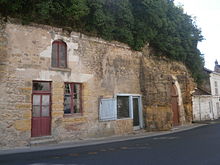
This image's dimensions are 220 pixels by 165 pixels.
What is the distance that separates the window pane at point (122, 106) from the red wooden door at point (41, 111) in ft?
15.1

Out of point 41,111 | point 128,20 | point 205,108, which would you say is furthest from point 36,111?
point 205,108

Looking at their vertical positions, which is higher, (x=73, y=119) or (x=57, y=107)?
(x=57, y=107)

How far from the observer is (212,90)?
86.0ft

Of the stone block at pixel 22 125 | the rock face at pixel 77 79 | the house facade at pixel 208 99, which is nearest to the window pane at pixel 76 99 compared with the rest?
the rock face at pixel 77 79

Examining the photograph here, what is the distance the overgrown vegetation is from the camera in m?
10.2

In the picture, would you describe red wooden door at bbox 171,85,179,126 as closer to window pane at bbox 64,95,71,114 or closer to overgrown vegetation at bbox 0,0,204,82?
overgrown vegetation at bbox 0,0,204,82

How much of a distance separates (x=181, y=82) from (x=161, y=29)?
4866mm

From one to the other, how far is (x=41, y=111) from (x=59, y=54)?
3.07 m

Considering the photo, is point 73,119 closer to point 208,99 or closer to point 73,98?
point 73,98

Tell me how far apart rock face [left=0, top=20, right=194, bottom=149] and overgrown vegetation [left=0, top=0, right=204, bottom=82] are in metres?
0.57

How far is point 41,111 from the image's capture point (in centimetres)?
1035

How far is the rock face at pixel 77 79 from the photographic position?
944 cm

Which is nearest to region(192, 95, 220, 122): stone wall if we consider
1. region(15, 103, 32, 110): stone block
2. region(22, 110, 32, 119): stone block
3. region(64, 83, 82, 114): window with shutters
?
region(64, 83, 82, 114): window with shutters

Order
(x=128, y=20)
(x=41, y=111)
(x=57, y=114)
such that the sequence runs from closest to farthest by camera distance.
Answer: (x=41, y=111)
(x=57, y=114)
(x=128, y=20)
